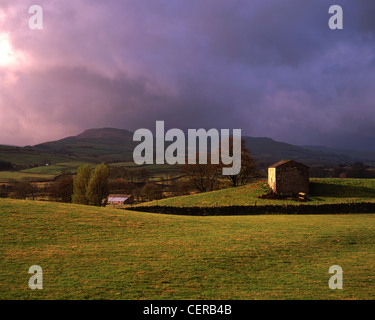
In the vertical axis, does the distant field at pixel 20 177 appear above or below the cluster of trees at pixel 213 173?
above

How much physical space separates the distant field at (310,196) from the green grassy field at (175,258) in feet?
59.4

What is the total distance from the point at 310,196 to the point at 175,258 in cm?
3628

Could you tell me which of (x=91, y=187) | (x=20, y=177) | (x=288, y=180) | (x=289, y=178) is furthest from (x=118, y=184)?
(x=289, y=178)

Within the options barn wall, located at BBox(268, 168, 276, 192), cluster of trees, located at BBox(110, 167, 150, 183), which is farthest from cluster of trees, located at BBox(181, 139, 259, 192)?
cluster of trees, located at BBox(110, 167, 150, 183)

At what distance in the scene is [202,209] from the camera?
39.6 m

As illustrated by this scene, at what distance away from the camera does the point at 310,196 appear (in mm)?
44125

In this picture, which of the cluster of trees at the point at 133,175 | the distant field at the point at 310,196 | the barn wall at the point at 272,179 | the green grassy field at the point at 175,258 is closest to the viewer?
the green grassy field at the point at 175,258

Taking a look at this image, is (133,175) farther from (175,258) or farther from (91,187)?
(175,258)

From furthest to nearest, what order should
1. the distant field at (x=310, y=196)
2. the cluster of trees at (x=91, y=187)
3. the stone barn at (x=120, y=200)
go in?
1. the stone barn at (x=120, y=200)
2. the cluster of trees at (x=91, y=187)
3. the distant field at (x=310, y=196)

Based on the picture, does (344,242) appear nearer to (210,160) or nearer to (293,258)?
(293,258)

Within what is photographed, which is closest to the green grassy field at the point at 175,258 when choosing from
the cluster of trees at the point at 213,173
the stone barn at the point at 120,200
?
the cluster of trees at the point at 213,173

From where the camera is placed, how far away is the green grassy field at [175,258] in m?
10.7

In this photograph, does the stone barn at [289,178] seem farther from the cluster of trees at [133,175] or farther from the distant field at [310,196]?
the cluster of trees at [133,175]

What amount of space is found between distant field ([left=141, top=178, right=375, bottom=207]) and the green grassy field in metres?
18.1
